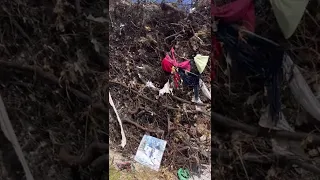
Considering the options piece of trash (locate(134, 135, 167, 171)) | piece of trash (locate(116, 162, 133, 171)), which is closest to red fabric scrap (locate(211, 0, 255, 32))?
piece of trash (locate(134, 135, 167, 171))

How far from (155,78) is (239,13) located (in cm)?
88

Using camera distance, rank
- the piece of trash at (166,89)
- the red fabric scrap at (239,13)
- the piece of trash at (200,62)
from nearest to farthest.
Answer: the red fabric scrap at (239,13)
the piece of trash at (200,62)
the piece of trash at (166,89)

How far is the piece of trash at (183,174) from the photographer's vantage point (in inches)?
93.4

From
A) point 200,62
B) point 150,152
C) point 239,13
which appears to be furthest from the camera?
point 150,152

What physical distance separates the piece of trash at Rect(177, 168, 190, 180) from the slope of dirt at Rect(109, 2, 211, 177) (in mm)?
31

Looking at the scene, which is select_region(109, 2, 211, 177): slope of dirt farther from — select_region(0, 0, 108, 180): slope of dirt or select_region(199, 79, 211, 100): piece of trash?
select_region(0, 0, 108, 180): slope of dirt

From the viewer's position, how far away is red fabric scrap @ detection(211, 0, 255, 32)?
1.74 metres

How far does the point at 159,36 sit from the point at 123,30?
234mm

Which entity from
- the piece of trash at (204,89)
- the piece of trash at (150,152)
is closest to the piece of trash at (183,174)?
the piece of trash at (150,152)

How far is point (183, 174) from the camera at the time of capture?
2381mm

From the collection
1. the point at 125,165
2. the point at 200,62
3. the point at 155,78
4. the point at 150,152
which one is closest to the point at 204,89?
the point at 200,62

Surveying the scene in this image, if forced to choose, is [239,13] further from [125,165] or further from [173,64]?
[125,165]

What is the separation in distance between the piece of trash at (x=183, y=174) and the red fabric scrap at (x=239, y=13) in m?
1.01

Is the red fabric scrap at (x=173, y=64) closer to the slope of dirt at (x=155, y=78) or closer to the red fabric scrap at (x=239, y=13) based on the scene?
the slope of dirt at (x=155, y=78)
